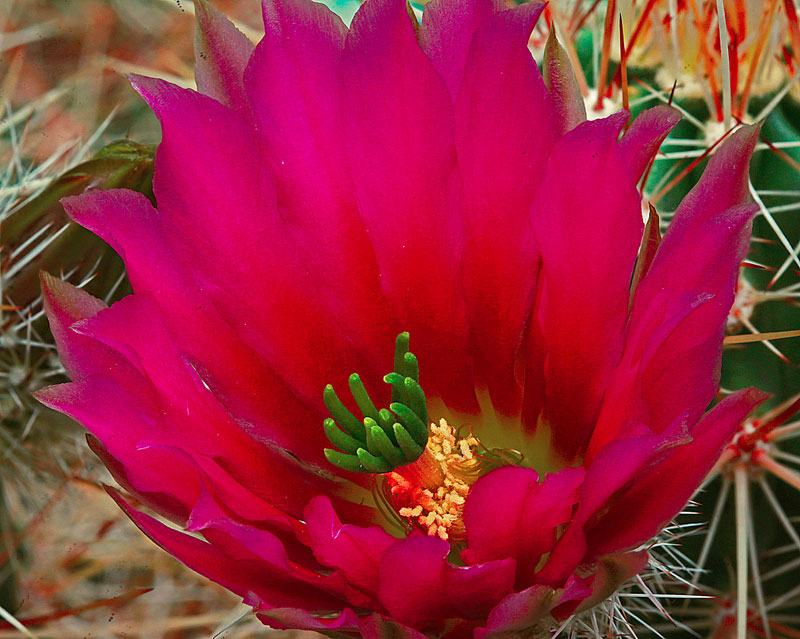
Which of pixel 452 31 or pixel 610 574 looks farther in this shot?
pixel 452 31

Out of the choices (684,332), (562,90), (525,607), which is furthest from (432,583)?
(562,90)

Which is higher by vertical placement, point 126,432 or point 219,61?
point 219,61

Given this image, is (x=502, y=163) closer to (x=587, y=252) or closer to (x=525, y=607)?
(x=587, y=252)

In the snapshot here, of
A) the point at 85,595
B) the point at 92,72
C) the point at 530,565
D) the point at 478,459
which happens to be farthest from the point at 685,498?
the point at 92,72

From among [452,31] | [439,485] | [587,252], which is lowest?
[439,485]

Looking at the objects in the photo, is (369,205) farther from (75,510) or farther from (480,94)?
(75,510)

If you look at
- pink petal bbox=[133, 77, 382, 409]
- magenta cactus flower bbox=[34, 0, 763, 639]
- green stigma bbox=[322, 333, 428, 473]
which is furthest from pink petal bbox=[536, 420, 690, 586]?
pink petal bbox=[133, 77, 382, 409]

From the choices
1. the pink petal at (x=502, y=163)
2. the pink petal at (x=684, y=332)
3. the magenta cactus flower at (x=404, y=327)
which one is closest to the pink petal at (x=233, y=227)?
the magenta cactus flower at (x=404, y=327)

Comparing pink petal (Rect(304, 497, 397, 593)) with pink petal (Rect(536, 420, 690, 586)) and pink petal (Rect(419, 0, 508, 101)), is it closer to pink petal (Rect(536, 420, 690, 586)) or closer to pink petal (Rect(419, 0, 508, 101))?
pink petal (Rect(536, 420, 690, 586))
